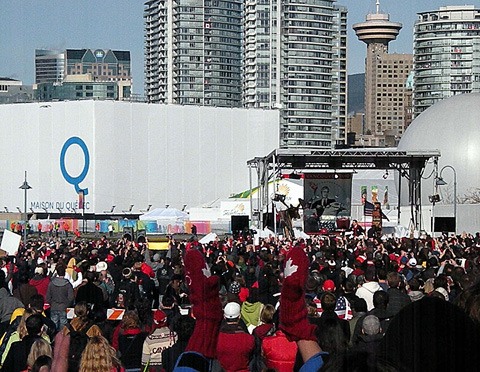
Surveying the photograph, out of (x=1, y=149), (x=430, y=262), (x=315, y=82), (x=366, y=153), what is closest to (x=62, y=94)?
(x=315, y=82)

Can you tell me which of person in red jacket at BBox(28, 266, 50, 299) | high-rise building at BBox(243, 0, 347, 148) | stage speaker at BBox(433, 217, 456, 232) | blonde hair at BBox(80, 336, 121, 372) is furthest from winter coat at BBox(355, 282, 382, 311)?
high-rise building at BBox(243, 0, 347, 148)

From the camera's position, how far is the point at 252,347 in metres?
7.69

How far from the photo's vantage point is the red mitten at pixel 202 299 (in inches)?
226

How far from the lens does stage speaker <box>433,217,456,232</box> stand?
4331cm

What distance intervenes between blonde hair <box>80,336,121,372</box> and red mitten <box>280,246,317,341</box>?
3.54ft

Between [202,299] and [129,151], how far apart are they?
8825cm

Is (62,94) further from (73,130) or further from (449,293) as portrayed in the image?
(449,293)

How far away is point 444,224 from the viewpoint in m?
44.2

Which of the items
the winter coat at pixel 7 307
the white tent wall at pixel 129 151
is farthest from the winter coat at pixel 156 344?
the white tent wall at pixel 129 151

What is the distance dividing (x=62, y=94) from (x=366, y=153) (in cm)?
13411

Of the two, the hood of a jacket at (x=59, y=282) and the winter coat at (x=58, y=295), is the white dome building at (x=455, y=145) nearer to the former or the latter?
the hood of a jacket at (x=59, y=282)

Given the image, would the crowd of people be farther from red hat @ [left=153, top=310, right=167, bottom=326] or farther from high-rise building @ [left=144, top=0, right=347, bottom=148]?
high-rise building @ [left=144, top=0, right=347, bottom=148]

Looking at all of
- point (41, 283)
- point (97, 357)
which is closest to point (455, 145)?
point (41, 283)

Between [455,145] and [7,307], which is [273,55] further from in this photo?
[7,307]
